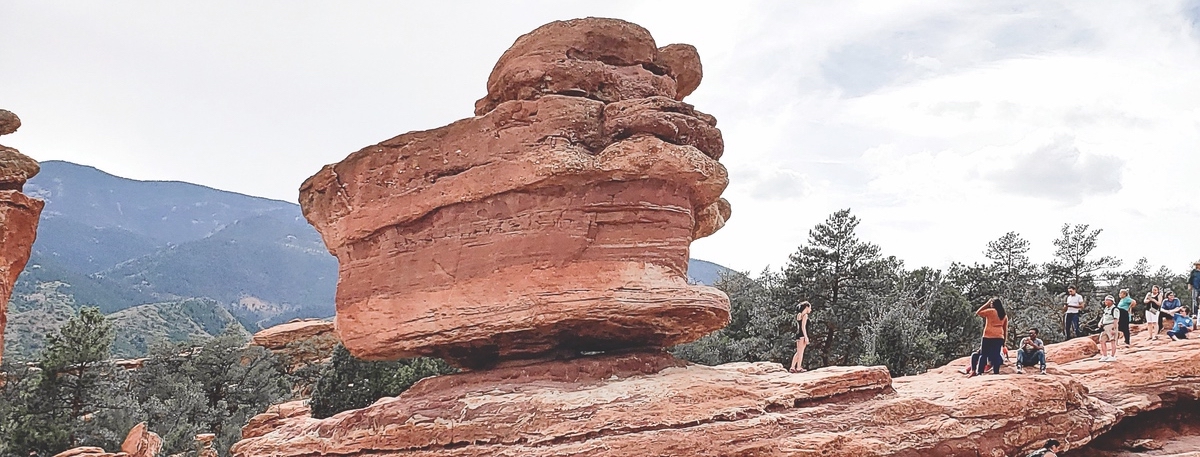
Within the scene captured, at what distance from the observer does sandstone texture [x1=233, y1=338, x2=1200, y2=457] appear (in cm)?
1075

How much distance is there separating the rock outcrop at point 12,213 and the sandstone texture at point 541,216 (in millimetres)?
10155

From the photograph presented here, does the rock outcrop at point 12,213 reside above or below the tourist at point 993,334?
above

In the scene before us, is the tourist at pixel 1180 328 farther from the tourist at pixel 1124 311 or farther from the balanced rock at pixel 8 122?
the balanced rock at pixel 8 122

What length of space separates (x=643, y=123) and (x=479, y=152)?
286 cm

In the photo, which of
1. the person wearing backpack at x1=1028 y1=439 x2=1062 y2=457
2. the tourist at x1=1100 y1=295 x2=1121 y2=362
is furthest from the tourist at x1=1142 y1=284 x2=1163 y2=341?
the person wearing backpack at x1=1028 y1=439 x2=1062 y2=457

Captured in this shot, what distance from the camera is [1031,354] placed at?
15.4 m

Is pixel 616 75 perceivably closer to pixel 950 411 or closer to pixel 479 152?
pixel 479 152

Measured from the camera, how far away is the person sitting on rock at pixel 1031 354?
50.1 ft

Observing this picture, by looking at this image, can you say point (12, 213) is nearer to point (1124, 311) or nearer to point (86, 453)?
point (86, 453)

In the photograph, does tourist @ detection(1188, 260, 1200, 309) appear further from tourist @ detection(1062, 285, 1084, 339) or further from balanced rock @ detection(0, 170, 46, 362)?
balanced rock @ detection(0, 170, 46, 362)

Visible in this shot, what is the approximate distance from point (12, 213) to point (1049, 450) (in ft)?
75.5

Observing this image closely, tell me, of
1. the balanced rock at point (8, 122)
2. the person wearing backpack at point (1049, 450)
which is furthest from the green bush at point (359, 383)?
the person wearing backpack at point (1049, 450)

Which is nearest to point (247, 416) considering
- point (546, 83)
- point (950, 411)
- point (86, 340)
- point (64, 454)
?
point (86, 340)

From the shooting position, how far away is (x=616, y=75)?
1373 centimetres
